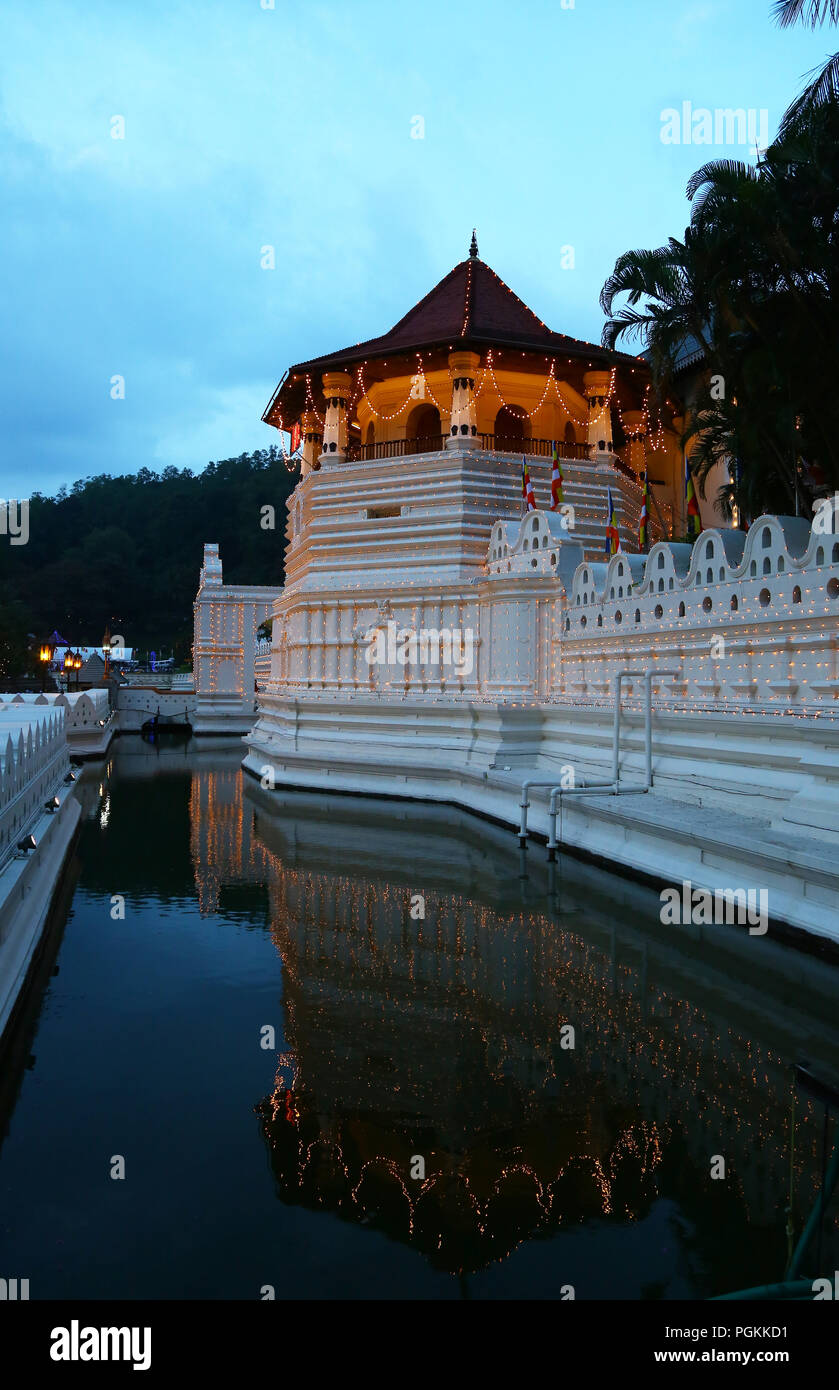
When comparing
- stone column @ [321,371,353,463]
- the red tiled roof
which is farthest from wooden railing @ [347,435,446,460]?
the red tiled roof

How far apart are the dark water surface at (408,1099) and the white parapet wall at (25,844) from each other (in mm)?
349

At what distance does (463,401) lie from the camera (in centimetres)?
2009

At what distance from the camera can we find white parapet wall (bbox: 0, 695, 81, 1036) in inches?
262

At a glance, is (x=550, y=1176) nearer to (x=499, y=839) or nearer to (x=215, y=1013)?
(x=215, y=1013)

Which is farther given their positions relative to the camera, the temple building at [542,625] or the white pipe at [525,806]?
the white pipe at [525,806]

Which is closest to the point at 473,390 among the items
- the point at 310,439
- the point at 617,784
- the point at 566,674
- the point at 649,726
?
the point at 310,439

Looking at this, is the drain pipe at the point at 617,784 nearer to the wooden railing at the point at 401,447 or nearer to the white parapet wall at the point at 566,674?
the white parapet wall at the point at 566,674

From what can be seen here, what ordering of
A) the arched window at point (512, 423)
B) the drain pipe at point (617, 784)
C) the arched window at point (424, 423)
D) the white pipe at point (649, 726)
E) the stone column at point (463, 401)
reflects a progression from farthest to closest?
the arched window at point (424, 423) < the arched window at point (512, 423) < the stone column at point (463, 401) < the white pipe at point (649, 726) < the drain pipe at point (617, 784)

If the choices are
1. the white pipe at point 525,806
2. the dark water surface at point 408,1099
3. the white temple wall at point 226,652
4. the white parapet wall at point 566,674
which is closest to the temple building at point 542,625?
the white parapet wall at point 566,674

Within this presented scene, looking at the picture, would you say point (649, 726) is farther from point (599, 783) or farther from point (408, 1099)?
point (408, 1099)

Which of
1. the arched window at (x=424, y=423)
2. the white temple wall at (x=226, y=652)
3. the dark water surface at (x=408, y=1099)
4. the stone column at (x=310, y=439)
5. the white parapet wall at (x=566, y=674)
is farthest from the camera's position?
the white temple wall at (x=226, y=652)

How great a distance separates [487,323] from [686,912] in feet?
55.4

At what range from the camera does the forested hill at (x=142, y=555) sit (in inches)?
2960

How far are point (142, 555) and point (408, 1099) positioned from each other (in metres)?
84.0
